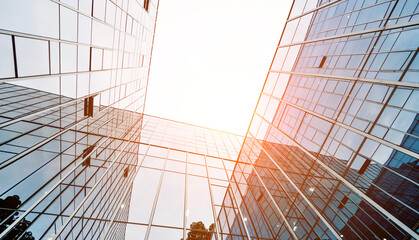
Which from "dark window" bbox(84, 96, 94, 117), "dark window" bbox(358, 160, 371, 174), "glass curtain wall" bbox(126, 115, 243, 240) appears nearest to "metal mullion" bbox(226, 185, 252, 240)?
"glass curtain wall" bbox(126, 115, 243, 240)

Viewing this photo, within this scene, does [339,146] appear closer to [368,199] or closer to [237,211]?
[368,199]

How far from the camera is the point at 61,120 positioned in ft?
34.1

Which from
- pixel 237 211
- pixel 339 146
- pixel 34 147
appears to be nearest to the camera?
pixel 34 147

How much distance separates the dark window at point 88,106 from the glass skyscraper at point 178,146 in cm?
7

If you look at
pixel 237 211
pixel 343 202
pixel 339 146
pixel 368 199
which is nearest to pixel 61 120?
pixel 237 211

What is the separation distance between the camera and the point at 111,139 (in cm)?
1505

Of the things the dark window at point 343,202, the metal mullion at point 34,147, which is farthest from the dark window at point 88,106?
the dark window at point 343,202

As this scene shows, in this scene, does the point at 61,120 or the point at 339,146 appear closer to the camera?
the point at 61,120

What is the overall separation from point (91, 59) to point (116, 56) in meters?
3.49

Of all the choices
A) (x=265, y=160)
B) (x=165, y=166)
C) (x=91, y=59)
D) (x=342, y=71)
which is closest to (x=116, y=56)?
(x=91, y=59)

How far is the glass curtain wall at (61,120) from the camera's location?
6699 mm

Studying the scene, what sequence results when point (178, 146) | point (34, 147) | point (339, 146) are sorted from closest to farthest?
point (34, 147), point (339, 146), point (178, 146)

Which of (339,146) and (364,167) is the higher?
(339,146)

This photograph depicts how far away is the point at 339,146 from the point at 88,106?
2077cm
